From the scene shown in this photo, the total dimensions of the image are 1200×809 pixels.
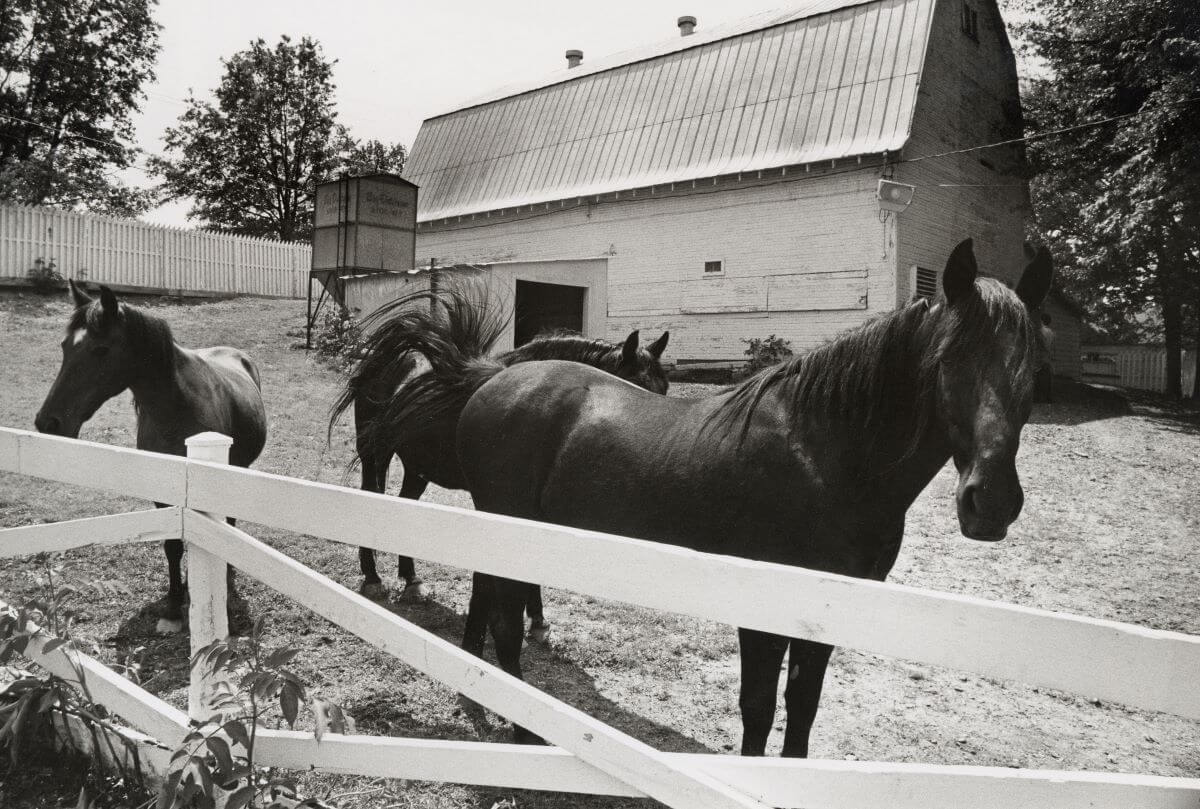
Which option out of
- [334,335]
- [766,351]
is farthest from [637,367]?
[334,335]

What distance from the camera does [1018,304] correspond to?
7.34 feet

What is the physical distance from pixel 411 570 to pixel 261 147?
43550mm

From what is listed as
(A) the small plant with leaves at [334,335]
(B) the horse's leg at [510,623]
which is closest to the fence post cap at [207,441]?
(B) the horse's leg at [510,623]

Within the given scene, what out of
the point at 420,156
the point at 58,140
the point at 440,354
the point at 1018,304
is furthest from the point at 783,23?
the point at 58,140

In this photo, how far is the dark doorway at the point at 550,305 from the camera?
18.5 meters

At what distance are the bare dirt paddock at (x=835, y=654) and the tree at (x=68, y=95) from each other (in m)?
28.2

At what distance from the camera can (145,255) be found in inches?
845

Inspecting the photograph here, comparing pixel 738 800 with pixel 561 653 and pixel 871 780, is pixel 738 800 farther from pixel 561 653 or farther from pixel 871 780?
pixel 561 653

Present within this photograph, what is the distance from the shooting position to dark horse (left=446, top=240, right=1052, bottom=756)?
2217mm

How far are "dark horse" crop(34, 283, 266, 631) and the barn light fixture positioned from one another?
1214 centimetres

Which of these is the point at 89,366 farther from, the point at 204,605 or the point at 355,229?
the point at 355,229

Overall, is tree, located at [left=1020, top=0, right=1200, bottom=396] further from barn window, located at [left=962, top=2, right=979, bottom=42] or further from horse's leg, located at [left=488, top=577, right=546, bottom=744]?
horse's leg, located at [left=488, top=577, right=546, bottom=744]

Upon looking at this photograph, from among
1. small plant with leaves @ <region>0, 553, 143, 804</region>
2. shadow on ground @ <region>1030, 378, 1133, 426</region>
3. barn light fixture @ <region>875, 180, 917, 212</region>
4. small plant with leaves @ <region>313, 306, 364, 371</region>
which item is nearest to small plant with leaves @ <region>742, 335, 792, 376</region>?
barn light fixture @ <region>875, 180, 917, 212</region>

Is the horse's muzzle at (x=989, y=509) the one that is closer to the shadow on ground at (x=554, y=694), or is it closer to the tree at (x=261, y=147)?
the shadow on ground at (x=554, y=694)
